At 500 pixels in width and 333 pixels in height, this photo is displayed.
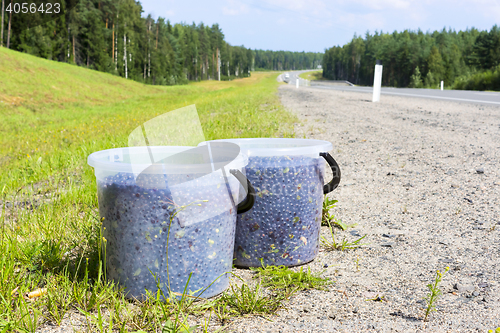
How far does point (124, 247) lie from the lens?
65.7 inches

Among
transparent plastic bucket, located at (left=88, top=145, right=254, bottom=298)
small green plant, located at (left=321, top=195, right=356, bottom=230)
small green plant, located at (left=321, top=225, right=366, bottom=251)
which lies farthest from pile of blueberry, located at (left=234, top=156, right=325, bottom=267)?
small green plant, located at (left=321, top=195, right=356, bottom=230)

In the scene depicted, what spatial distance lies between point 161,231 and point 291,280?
31.4 inches

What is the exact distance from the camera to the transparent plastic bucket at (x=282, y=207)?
2010 mm

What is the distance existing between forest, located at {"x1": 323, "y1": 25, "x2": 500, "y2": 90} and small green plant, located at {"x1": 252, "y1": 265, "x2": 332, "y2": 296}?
97.0 feet

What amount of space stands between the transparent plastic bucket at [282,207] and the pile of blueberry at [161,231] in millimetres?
310

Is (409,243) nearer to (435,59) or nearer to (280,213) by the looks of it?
(280,213)

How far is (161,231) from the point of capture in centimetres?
161

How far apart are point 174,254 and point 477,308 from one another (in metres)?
1.48

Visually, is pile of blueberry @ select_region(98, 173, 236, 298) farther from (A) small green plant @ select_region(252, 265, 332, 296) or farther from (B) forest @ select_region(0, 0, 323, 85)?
(B) forest @ select_region(0, 0, 323, 85)

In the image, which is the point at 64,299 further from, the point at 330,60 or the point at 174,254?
the point at 330,60

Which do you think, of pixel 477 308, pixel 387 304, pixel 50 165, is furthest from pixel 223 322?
pixel 50 165

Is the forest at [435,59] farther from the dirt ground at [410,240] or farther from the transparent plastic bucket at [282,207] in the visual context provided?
the transparent plastic bucket at [282,207]

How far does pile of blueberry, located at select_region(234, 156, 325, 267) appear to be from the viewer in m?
2.02

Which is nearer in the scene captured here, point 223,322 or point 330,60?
point 223,322
